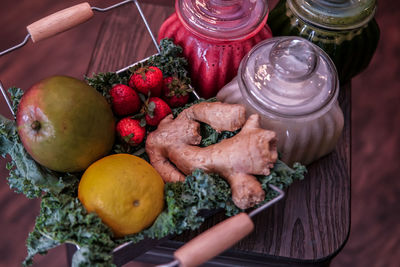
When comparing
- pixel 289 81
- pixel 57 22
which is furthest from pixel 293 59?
pixel 57 22

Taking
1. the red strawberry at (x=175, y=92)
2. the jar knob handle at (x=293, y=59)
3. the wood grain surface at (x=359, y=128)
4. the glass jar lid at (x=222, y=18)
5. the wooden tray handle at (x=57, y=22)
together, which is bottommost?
the wood grain surface at (x=359, y=128)

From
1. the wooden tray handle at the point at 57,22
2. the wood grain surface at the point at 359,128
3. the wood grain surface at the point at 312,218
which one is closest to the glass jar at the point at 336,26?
the wood grain surface at the point at 312,218

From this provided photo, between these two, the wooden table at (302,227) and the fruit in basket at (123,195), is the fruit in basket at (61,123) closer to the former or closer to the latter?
the fruit in basket at (123,195)

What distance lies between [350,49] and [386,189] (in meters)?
0.57

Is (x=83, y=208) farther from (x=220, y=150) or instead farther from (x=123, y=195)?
(x=220, y=150)

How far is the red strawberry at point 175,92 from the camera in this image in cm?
71

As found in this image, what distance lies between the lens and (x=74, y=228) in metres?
0.56

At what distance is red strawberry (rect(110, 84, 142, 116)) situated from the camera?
2.20ft

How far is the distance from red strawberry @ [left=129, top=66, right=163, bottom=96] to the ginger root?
0.06 m

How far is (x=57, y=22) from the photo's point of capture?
0.68m

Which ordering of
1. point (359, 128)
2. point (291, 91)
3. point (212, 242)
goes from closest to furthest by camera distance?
point (212, 242) < point (291, 91) < point (359, 128)

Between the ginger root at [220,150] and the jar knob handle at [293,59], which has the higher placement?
the jar knob handle at [293,59]

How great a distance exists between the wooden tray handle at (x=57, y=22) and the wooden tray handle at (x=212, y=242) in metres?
0.39

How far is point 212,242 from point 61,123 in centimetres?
25
